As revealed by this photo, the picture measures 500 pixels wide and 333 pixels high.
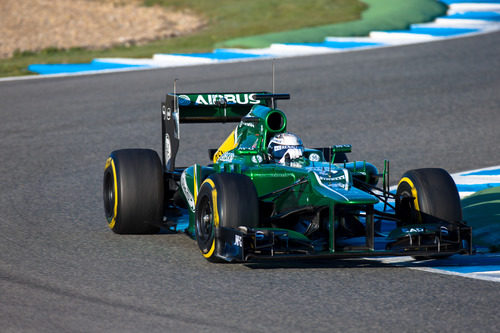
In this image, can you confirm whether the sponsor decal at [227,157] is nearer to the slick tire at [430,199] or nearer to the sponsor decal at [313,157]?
the sponsor decal at [313,157]

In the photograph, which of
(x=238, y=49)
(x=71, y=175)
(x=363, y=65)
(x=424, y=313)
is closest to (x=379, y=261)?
(x=424, y=313)

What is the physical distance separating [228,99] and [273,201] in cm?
189

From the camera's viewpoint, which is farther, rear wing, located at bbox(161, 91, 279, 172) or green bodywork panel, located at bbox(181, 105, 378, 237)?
rear wing, located at bbox(161, 91, 279, 172)

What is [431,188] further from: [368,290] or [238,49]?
[238,49]

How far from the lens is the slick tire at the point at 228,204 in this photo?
7039mm

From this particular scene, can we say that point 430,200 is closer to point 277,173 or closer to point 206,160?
point 277,173

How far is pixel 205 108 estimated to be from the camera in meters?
9.43

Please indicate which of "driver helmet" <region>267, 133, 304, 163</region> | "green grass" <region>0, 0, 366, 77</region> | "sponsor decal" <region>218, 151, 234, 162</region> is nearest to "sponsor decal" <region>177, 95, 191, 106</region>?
"sponsor decal" <region>218, 151, 234, 162</region>

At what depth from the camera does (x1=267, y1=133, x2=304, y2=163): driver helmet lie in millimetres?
8109

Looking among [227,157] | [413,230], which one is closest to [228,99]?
[227,157]

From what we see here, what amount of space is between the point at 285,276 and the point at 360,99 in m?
9.19

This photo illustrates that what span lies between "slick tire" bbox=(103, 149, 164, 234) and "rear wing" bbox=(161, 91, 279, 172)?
835 millimetres

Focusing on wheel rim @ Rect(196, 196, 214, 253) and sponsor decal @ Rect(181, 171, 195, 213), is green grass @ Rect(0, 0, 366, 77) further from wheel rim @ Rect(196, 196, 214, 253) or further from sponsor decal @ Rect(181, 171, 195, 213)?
wheel rim @ Rect(196, 196, 214, 253)

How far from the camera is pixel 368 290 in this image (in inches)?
258
